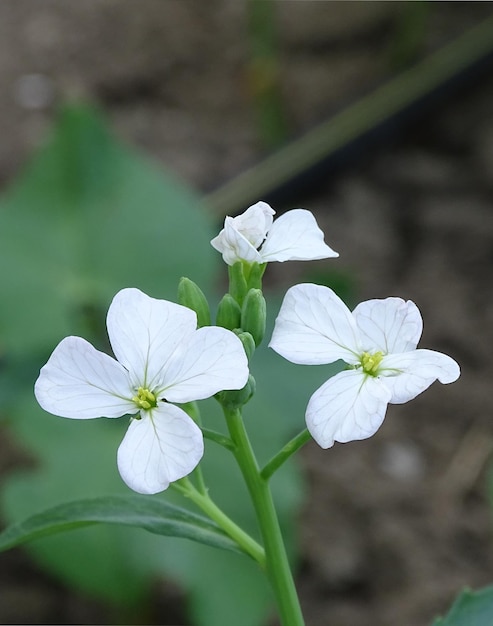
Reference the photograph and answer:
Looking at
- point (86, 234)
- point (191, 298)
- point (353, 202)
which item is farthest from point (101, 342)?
point (191, 298)

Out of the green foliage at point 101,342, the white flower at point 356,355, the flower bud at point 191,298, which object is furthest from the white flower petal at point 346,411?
the green foliage at point 101,342

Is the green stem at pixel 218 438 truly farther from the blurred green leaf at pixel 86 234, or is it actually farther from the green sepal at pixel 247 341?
the blurred green leaf at pixel 86 234

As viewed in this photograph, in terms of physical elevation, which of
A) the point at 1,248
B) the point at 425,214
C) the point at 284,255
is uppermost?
the point at 425,214

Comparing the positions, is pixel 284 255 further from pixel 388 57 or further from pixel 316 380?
pixel 388 57

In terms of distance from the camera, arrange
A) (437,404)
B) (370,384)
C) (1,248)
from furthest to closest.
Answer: (437,404), (1,248), (370,384)

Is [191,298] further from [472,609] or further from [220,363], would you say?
[472,609]

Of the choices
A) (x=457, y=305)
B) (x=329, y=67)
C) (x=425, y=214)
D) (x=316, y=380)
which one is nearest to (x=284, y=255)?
(x=316, y=380)

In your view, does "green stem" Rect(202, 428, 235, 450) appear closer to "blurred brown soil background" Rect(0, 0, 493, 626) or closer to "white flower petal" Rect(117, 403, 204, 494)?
"white flower petal" Rect(117, 403, 204, 494)

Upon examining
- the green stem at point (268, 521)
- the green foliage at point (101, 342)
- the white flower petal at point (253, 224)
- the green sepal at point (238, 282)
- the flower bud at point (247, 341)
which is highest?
the green foliage at point (101, 342)

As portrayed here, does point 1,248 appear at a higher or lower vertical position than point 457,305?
higher

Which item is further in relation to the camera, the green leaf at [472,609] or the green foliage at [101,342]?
the green foliage at [101,342]
